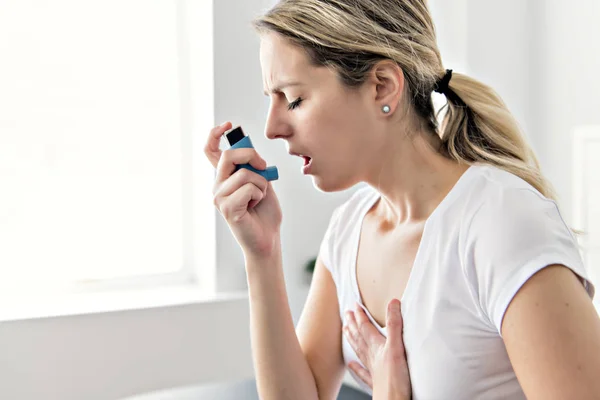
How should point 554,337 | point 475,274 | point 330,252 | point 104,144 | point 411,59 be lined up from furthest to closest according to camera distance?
1. point 104,144
2. point 330,252
3. point 411,59
4. point 475,274
5. point 554,337

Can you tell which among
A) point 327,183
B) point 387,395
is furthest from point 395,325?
point 327,183

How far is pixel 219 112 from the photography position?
1.82 m

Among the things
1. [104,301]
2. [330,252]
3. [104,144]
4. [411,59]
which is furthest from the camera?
[104,144]

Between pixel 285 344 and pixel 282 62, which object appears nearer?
pixel 282 62

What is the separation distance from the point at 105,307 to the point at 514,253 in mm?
1234

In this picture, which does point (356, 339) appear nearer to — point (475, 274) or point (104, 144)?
point (475, 274)

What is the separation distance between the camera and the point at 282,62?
100 centimetres

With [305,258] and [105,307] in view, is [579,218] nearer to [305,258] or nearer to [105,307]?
[305,258]

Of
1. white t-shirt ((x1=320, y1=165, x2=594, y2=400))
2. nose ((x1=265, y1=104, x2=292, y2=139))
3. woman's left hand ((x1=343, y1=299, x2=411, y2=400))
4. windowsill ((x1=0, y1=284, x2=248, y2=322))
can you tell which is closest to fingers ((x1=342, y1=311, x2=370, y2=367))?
woman's left hand ((x1=343, y1=299, x2=411, y2=400))

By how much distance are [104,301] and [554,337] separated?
4.45ft

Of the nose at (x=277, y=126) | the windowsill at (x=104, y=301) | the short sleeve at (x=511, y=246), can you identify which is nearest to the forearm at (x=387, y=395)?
the short sleeve at (x=511, y=246)

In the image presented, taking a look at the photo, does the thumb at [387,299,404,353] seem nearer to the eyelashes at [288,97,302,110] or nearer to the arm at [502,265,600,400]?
the arm at [502,265,600,400]

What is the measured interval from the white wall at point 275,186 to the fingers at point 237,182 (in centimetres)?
76

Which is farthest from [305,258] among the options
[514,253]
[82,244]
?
[514,253]
